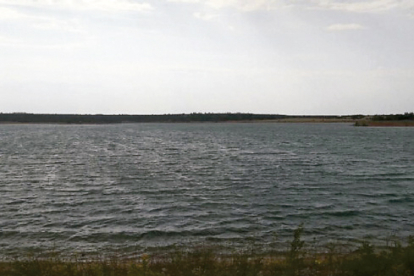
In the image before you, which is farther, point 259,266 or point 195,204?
point 195,204

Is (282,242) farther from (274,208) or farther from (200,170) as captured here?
(200,170)

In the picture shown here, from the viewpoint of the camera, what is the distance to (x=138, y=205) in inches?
1028

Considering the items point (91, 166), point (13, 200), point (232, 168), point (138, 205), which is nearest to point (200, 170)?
point (232, 168)

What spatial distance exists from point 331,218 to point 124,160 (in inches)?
1431

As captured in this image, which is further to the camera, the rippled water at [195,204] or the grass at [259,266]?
the rippled water at [195,204]

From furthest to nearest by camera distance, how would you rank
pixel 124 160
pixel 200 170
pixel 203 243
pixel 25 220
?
pixel 124 160
pixel 200 170
pixel 25 220
pixel 203 243

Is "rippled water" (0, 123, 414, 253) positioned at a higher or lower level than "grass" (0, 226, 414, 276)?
lower

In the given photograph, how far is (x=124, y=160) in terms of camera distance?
53.3 m

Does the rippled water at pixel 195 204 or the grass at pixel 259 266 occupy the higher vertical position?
the grass at pixel 259 266

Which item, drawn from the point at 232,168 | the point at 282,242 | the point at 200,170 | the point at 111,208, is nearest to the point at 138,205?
the point at 111,208

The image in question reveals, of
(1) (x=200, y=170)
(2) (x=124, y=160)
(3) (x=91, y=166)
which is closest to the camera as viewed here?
Answer: (1) (x=200, y=170)

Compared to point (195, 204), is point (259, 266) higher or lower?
higher

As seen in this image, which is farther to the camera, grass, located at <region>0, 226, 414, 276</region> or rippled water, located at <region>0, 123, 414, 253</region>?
rippled water, located at <region>0, 123, 414, 253</region>

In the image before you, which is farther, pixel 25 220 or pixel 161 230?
pixel 25 220
